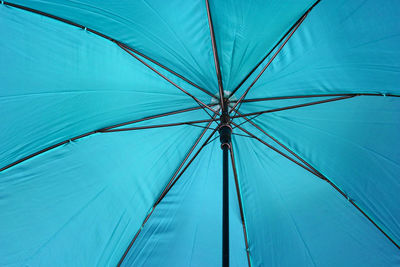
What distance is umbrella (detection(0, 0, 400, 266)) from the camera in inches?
68.0

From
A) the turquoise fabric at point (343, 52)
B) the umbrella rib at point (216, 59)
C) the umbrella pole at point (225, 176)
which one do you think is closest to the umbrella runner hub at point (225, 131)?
the umbrella pole at point (225, 176)

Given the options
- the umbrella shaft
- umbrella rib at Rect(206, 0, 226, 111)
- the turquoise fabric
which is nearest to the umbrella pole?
the umbrella shaft

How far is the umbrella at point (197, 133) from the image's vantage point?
1.73 m

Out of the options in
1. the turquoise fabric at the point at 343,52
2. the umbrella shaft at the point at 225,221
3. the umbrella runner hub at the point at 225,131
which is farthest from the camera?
the umbrella runner hub at the point at 225,131

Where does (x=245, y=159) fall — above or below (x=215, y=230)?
above

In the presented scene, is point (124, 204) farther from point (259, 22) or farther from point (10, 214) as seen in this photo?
point (259, 22)

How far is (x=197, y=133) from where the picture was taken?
2.47 metres

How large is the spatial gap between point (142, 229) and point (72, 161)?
30.4 inches

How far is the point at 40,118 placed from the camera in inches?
71.4

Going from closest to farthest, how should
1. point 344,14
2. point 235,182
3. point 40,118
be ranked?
point 344,14 → point 40,118 → point 235,182

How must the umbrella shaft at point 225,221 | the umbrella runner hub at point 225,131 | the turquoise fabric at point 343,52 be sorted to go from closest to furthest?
the umbrella shaft at point 225,221, the turquoise fabric at point 343,52, the umbrella runner hub at point 225,131

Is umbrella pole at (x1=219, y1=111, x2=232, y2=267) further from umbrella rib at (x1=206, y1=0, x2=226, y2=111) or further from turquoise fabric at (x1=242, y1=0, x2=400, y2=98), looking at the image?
turquoise fabric at (x1=242, y1=0, x2=400, y2=98)

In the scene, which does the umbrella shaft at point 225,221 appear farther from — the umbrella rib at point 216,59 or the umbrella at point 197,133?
the umbrella rib at point 216,59

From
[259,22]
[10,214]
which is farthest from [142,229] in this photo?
[259,22]
